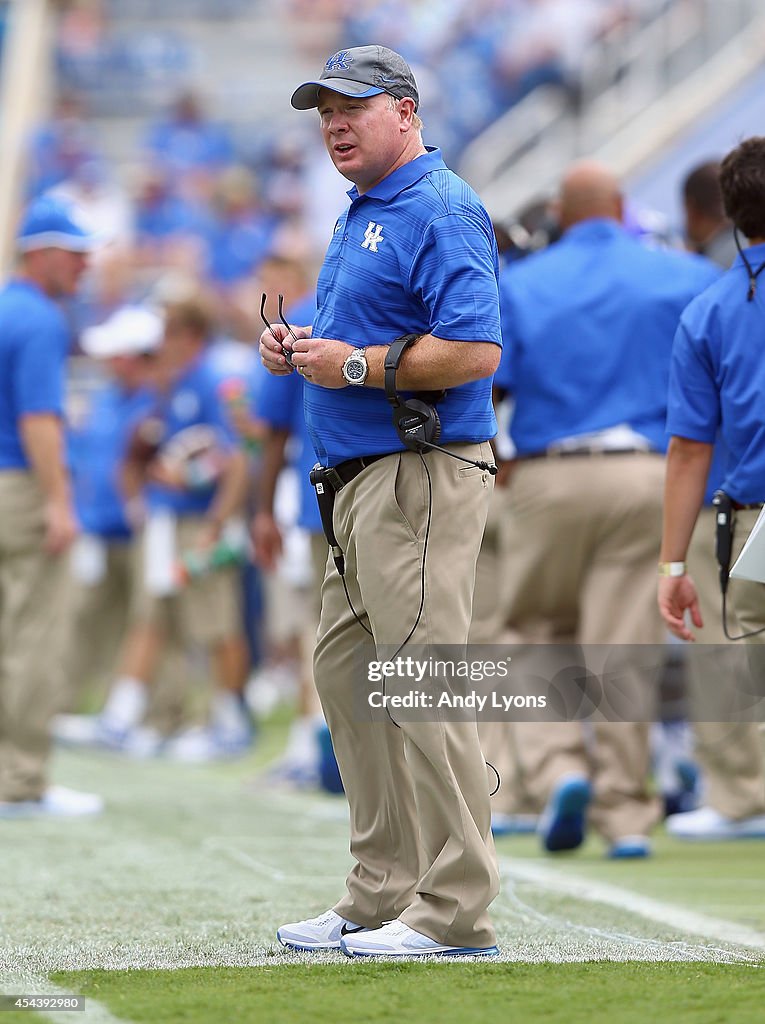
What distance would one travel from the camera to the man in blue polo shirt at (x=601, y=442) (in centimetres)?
672

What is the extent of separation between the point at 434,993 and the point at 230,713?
7.16m

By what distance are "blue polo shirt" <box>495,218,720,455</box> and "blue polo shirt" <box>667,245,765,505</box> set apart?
1845 mm

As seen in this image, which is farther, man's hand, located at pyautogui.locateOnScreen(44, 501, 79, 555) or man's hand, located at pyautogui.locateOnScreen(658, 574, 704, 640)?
man's hand, located at pyautogui.locateOnScreen(44, 501, 79, 555)

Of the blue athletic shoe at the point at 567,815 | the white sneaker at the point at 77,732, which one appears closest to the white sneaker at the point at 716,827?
the blue athletic shoe at the point at 567,815

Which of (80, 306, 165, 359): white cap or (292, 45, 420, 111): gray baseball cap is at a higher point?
(292, 45, 420, 111): gray baseball cap

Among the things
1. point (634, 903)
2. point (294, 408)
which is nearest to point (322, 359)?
point (634, 903)

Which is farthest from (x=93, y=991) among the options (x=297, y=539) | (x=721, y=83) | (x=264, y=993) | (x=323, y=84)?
(x=721, y=83)

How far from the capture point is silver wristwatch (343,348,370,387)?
13.9 ft

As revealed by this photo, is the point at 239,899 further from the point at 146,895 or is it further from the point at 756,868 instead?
the point at 756,868

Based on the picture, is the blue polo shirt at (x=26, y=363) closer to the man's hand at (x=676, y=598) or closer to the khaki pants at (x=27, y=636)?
the khaki pants at (x=27, y=636)

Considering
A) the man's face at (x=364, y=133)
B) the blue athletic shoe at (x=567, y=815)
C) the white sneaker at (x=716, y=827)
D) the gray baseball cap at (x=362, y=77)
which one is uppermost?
the gray baseball cap at (x=362, y=77)

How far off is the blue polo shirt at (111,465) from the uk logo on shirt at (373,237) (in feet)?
22.5

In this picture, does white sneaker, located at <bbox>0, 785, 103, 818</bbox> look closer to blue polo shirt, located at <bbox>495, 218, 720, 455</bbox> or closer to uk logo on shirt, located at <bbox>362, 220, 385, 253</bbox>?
blue polo shirt, located at <bbox>495, 218, 720, 455</bbox>

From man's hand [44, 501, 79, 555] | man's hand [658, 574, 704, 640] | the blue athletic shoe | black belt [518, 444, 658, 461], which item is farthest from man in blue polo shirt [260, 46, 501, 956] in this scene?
man's hand [44, 501, 79, 555]
